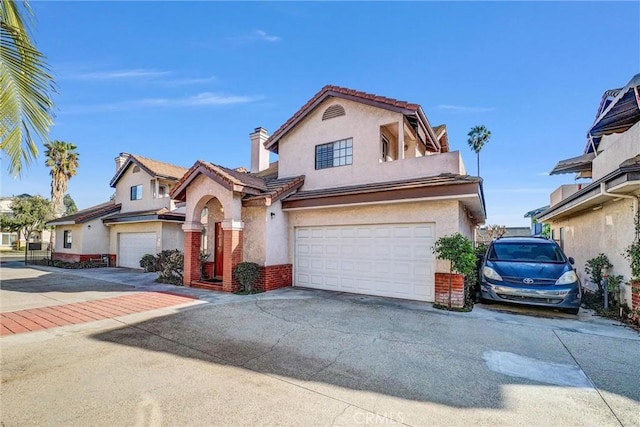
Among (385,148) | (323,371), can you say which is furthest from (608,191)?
(323,371)

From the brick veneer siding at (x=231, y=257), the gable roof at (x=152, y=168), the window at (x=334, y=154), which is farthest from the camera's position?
the gable roof at (x=152, y=168)

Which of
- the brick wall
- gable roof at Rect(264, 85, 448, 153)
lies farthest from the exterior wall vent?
the brick wall

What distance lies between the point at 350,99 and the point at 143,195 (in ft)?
51.9

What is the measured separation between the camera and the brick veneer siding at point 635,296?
6.62 meters

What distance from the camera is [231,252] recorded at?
10391mm

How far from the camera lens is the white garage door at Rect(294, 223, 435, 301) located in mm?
9102

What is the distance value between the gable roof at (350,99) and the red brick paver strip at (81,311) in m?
7.49

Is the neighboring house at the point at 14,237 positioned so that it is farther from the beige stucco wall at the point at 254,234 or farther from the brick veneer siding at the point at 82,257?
the beige stucco wall at the point at 254,234

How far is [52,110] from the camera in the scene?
4578 millimetres

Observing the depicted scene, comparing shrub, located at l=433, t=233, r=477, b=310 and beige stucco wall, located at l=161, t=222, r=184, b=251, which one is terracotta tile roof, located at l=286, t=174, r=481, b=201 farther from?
beige stucco wall, located at l=161, t=222, r=184, b=251

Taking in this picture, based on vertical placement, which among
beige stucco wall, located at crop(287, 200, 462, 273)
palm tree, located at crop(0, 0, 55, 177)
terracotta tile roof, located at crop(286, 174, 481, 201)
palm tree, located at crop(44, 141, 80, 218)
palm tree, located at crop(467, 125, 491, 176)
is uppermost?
palm tree, located at crop(467, 125, 491, 176)

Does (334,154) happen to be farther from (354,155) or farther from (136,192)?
(136,192)

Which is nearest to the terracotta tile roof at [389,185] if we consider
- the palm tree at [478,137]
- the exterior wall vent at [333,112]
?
the exterior wall vent at [333,112]

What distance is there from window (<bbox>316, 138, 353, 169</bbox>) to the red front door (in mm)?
5256
